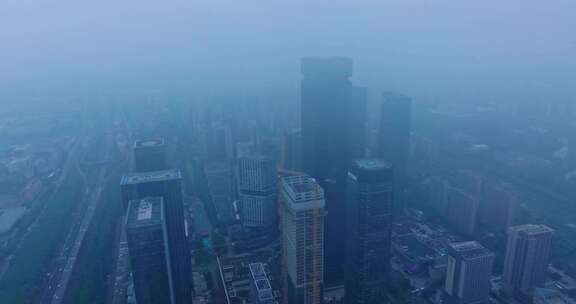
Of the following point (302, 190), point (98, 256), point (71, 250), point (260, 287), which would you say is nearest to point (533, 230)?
point (302, 190)

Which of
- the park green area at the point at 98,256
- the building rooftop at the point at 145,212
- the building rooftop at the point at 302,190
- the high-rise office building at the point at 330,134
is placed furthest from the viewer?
the high-rise office building at the point at 330,134

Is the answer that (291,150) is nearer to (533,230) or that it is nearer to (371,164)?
(371,164)

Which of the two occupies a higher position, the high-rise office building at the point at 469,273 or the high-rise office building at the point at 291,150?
the high-rise office building at the point at 291,150

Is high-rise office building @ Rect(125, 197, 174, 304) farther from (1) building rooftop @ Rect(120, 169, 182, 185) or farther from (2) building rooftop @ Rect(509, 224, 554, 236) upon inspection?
(2) building rooftop @ Rect(509, 224, 554, 236)

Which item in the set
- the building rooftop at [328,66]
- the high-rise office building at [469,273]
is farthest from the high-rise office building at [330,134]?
the high-rise office building at [469,273]

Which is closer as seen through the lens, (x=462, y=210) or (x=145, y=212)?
(x=145, y=212)

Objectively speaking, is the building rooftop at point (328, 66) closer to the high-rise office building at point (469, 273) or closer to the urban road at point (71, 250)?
the high-rise office building at point (469, 273)

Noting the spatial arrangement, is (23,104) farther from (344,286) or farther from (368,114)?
(344,286)
